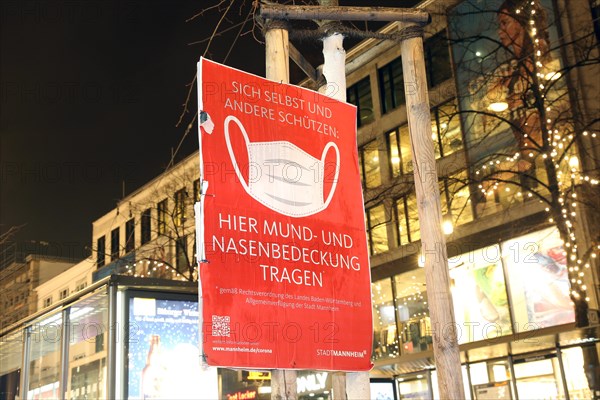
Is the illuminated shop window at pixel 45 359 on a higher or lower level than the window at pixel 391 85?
lower

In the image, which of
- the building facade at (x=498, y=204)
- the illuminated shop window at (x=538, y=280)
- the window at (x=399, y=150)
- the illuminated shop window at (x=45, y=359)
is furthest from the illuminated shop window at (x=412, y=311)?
the illuminated shop window at (x=45, y=359)

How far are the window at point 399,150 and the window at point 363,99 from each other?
63.1 inches

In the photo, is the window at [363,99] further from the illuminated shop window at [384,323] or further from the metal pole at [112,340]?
the metal pole at [112,340]

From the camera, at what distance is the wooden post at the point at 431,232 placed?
18.1ft

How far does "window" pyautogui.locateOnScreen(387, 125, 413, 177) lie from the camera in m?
26.2

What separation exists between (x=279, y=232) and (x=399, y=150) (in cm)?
2177

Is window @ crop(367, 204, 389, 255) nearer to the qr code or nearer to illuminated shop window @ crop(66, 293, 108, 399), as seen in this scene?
illuminated shop window @ crop(66, 293, 108, 399)

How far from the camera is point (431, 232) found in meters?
5.81

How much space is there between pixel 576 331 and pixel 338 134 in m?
13.7

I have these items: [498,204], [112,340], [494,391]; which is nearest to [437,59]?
[498,204]

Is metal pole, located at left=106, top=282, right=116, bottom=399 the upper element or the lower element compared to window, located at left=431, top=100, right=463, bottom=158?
lower

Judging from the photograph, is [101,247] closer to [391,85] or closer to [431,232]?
[391,85]

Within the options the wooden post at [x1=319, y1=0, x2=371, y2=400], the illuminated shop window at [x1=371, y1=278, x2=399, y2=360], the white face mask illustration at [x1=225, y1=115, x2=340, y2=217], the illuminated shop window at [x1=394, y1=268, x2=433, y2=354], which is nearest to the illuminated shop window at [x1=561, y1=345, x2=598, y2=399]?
the illuminated shop window at [x1=394, y1=268, x2=433, y2=354]

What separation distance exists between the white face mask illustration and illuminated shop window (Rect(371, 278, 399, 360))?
63.8 ft
